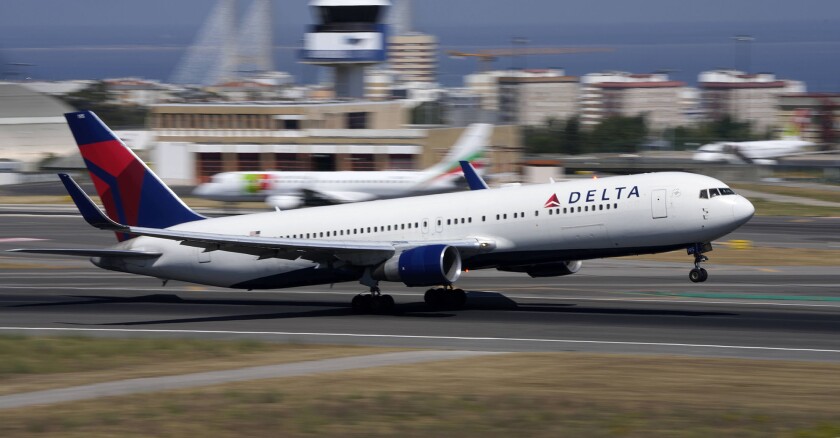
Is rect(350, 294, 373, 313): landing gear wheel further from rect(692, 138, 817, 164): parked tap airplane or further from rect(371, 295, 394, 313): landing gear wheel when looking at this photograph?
rect(692, 138, 817, 164): parked tap airplane

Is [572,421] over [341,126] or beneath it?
over

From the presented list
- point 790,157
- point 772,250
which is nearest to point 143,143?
point 790,157

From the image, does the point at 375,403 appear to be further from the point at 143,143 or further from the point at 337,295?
the point at 143,143

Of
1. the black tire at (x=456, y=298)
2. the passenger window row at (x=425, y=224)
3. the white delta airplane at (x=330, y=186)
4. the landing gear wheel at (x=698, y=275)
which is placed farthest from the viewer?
the white delta airplane at (x=330, y=186)

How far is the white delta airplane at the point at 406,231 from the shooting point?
1358 inches

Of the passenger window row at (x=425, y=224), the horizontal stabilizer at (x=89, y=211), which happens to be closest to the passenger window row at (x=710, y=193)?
the passenger window row at (x=425, y=224)

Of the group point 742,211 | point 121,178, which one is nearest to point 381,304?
point 121,178

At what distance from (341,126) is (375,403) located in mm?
117168

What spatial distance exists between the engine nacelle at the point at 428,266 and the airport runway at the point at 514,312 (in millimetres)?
1452

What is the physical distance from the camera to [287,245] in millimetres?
→ 35781

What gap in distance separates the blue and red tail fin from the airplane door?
18931 mm

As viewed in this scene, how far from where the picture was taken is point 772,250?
5903 cm

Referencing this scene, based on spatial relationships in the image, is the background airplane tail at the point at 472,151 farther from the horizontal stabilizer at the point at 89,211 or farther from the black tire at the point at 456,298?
the horizontal stabilizer at the point at 89,211

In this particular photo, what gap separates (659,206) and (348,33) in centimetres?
11945
